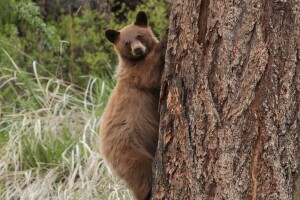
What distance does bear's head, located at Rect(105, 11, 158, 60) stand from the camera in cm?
556

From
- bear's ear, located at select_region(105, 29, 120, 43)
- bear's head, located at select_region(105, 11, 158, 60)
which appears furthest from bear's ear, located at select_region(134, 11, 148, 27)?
bear's ear, located at select_region(105, 29, 120, 43)

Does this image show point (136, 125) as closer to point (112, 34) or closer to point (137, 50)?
point (137, 50)

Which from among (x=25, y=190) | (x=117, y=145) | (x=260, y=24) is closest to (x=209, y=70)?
(x=260, y=24)

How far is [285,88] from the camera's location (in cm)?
366

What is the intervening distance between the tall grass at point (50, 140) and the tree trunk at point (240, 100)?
3.25m

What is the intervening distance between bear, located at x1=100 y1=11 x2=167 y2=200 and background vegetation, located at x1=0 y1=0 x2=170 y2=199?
193 centimetres

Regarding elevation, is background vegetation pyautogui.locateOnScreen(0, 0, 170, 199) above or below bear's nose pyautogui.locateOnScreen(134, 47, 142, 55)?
below

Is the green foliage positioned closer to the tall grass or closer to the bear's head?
the tall grass

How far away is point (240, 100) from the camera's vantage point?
373 centimetres

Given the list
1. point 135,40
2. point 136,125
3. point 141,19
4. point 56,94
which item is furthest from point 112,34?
point 56,94

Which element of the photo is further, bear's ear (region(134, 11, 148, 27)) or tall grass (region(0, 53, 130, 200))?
tall grass (region(0, 53, 130, 200))

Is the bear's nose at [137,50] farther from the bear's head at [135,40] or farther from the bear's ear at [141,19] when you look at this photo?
the bear's ear at [141,19]

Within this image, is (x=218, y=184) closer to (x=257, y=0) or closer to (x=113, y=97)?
(x=257, y=0)

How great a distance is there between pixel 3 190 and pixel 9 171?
351 mm
